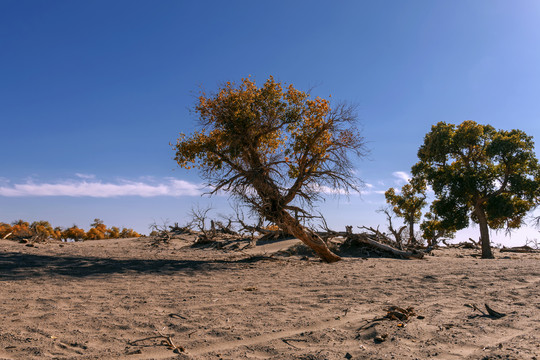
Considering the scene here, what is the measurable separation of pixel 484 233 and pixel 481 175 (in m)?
2.89

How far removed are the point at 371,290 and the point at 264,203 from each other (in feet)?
20.3

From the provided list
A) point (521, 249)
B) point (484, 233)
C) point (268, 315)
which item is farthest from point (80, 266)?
point (521, 249)

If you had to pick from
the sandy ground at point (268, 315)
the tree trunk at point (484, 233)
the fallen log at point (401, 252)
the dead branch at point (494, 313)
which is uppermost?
the tree trunk at point (484, 233)

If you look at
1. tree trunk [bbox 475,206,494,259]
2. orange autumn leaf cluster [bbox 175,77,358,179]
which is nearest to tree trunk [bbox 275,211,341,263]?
orange autumn leaf cluster [bbox 175,77,358,179]

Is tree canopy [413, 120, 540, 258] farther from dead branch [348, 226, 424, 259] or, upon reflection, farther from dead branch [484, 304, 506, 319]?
dead branch [484, 304, 506, 319]

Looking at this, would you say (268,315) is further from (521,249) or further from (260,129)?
(521,249)

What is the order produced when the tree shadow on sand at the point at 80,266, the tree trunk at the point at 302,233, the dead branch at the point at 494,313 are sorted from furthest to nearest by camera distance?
the tree trunk at the point at 302,233, the tree shadow on sand at the point at 80,266, the dead branch at the point at 494,313

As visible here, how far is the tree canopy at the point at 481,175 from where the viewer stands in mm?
17250

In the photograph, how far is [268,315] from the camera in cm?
496

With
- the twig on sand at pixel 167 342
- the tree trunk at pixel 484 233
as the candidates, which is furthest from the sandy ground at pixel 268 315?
the tree trunk at pixel 484 233

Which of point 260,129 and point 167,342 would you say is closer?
point 167,342

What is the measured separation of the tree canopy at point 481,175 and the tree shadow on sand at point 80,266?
491 inches

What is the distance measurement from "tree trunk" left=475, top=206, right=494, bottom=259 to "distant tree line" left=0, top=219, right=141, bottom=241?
68.0 feet

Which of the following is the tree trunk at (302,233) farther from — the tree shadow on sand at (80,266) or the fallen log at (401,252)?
the fallen log at (401,252)
